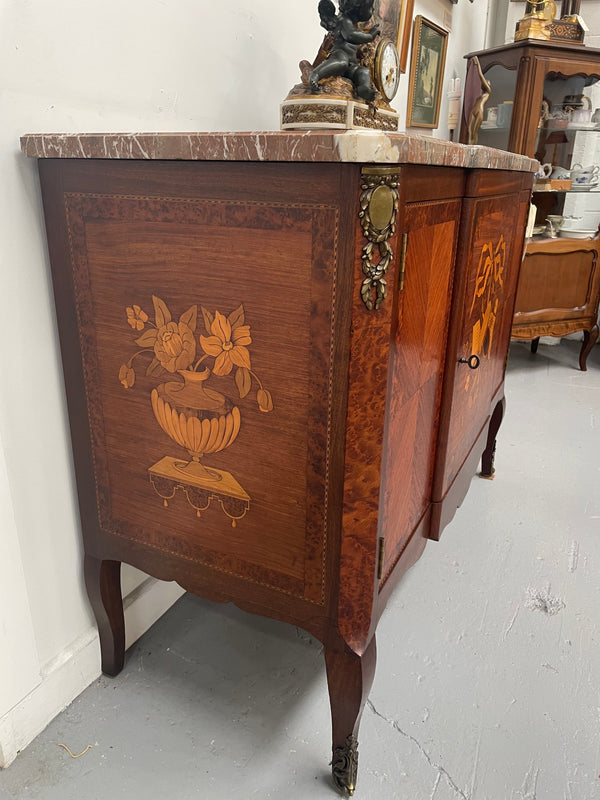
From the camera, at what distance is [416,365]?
3.55ft

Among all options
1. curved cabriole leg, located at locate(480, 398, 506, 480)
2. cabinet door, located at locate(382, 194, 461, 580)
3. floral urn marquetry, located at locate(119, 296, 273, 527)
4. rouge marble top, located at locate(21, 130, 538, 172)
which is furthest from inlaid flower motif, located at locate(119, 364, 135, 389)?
curved cabriole leg, located at locate(480, 398, 506, 480)

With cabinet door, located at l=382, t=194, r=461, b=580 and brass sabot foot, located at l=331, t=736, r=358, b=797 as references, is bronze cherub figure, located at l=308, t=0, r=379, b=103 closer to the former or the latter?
cabinet door, located at l=382, t=194, r=461, b=580

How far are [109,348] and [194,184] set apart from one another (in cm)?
34

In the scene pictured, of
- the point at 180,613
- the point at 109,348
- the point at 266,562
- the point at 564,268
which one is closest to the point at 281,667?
the point at 180,613

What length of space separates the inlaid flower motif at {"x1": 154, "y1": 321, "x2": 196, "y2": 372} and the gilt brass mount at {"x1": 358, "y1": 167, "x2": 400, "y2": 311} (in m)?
0.31

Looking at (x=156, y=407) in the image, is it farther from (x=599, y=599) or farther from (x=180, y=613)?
(x=599, y=599)

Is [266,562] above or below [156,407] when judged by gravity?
below

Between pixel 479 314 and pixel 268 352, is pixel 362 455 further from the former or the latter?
pixel 479 314

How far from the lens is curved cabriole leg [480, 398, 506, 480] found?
216cm

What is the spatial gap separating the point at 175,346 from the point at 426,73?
2201mm

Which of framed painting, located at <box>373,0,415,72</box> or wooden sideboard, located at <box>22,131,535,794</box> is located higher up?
framed painting, located at <box>373,0,415,72</box>

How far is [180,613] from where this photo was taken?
1.59m

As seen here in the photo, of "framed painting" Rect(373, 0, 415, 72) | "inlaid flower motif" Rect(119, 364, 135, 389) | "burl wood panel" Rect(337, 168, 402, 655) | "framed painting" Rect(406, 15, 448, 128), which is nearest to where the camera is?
"burl wood panel" Rect(337, 168, 402, 655)

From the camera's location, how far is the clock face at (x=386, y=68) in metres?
1.13
